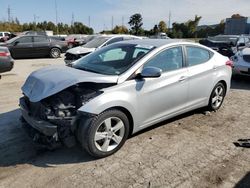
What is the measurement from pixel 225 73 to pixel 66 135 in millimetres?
3753

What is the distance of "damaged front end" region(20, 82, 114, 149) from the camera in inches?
147

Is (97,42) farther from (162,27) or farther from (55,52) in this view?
(162,27)

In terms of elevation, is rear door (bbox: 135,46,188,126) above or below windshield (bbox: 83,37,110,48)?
below

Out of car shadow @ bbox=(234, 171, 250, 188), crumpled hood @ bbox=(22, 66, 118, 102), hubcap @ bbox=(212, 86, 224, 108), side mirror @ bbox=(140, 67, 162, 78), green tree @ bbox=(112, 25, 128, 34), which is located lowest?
car shadow @ bbox=(234, 171, 250, 188)

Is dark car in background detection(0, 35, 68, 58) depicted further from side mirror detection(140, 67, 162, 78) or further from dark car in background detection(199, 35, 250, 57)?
side mirror detection(140, 67, 162, 78)

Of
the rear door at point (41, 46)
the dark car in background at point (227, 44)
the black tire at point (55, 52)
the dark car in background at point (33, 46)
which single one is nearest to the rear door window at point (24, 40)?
the dark car in background at point (33, 46)

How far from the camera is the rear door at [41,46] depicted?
16.9 meters

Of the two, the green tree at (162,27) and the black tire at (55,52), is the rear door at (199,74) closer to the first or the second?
the black tire at (55,52)

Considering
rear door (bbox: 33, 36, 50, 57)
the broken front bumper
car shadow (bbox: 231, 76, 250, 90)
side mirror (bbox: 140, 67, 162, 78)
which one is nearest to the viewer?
the broken front bumper

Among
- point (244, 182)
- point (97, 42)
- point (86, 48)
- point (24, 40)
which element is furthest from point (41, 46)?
point (244, 182)

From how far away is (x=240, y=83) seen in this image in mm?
9172

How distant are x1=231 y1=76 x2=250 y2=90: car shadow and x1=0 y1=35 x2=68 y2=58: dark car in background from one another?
11.4 meters

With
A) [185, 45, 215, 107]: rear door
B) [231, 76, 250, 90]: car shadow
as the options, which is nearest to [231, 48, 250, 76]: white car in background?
[231, 76, 250, 90]: car shadow

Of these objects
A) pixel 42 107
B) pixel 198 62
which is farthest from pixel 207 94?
pixel 42 107
